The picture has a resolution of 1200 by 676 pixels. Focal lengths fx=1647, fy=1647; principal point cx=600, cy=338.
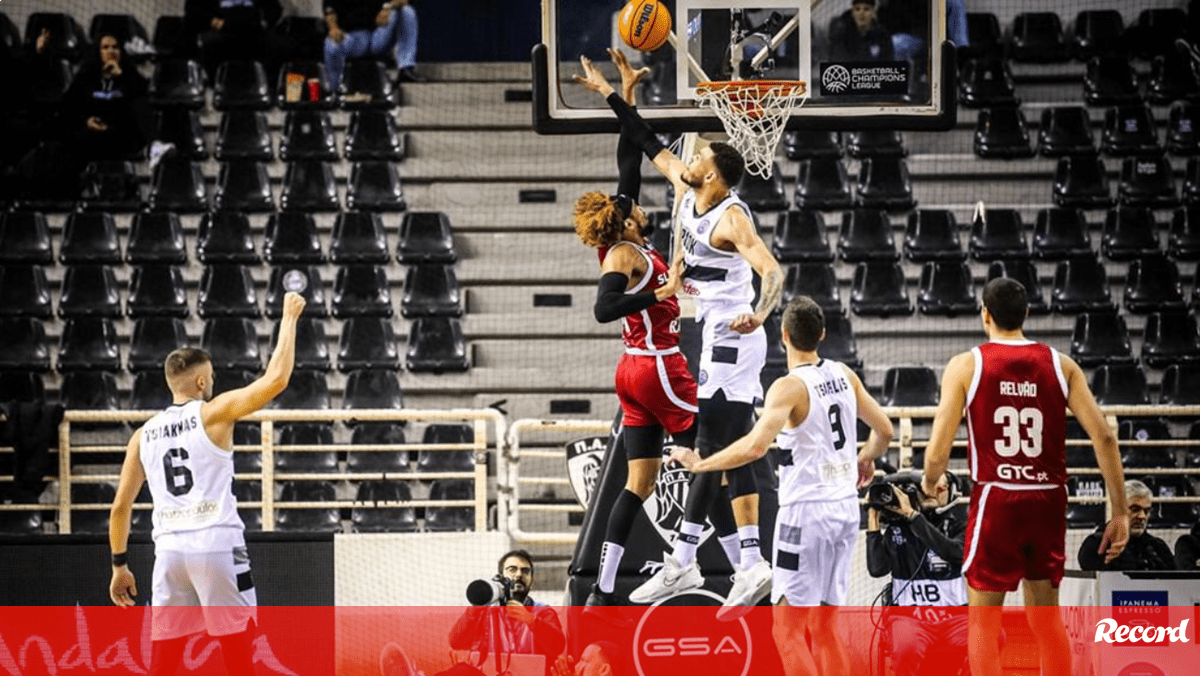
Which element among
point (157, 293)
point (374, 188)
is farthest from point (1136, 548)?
point (157, 293)

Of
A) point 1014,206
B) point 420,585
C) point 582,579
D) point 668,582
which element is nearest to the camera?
point 668,582

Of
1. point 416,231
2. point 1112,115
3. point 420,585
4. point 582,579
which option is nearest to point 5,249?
point 416,231

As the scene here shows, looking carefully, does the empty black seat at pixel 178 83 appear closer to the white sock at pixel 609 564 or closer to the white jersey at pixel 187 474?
the white jersey at pixel 187 474

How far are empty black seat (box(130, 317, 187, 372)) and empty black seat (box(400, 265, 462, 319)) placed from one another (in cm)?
181

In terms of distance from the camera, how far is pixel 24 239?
1401 cm

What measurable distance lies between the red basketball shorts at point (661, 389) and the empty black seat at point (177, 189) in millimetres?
7271

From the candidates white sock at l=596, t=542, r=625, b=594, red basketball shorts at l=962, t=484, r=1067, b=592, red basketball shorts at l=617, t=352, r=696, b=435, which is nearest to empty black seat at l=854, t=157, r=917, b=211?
red basketball shorts at l=617, t=352, r=696, b=435

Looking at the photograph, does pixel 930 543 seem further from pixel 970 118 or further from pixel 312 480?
pixel 970 118

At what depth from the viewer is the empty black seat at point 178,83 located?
15.1 meters

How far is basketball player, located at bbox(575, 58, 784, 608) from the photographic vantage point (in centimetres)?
800

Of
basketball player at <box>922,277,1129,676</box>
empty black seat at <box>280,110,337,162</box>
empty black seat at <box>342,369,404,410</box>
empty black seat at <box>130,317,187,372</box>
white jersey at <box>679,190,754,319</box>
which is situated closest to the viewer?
basketball player at <box>922,277,1129,676</box>

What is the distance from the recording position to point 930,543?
8617 millimetres

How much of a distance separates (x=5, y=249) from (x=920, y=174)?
314 inches

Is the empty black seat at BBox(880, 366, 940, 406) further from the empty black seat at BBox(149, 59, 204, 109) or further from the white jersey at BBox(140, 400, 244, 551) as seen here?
the empty black seat at BBox(149, 59, 204, 109)
